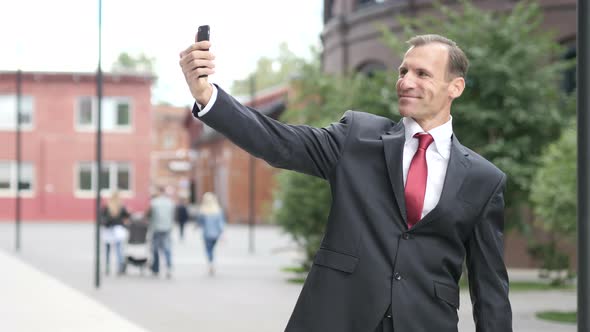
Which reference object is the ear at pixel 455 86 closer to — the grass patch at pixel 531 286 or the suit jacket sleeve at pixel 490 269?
the suit jacket sleeve at pixel 490 269

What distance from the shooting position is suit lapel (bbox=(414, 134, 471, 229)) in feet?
11.0

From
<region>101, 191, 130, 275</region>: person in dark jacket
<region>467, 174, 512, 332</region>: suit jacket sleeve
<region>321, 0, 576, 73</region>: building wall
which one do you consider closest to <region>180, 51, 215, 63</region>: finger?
<region>467, 174, 512, 332</region>: suit jacket sleeve

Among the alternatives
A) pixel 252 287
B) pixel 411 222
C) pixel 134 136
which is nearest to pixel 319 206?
pixel 252 287

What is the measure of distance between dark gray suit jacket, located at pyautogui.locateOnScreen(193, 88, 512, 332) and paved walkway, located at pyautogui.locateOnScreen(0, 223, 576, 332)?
800 cm

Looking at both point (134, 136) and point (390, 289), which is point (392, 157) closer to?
point (390, 289)

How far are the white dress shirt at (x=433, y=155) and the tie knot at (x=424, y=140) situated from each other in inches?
0.8

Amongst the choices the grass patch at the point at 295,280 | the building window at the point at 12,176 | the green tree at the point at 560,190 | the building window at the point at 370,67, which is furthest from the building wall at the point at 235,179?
the green tree at the point at 560,190

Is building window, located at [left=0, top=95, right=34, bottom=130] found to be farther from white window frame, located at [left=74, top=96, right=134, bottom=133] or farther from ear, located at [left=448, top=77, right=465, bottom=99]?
ear, located at [left=448, top=77, right=465, bottom=99]

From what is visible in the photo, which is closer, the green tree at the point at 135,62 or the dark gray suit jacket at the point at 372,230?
the dark gray suit jacket at the point at 372,230

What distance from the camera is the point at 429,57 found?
3.47 metres

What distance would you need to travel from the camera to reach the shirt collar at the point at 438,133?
351cm

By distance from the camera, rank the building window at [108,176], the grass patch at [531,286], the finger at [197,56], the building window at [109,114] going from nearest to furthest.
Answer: the finger at [197,56], the grass patch at [531,286], the building window at [108,176], the building window at [109,114]

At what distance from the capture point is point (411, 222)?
3379 mm

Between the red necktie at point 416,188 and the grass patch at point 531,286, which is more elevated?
the red necktie at point 416,188
